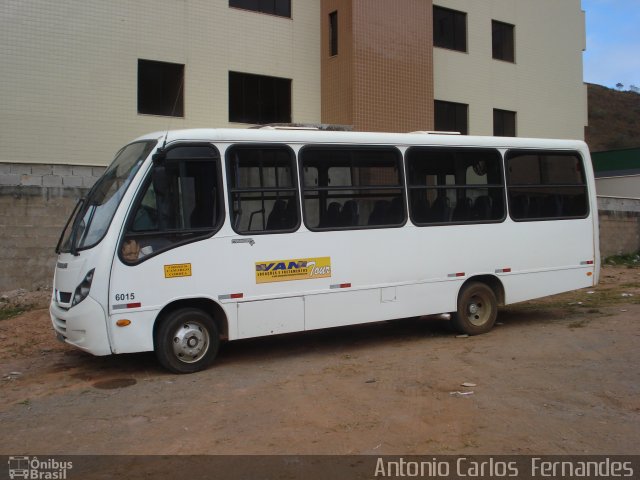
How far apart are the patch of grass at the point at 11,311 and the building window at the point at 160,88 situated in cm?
567

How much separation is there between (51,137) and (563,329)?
11.2m

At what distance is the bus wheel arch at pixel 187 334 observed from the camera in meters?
A: 7.23

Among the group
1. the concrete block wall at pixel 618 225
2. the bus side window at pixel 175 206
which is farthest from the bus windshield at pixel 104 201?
the concrete block wall at pixel 618 225

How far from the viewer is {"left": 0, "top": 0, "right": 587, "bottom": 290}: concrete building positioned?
1329 cm

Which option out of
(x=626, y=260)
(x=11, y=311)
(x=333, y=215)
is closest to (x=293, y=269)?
(x=333, y=215)

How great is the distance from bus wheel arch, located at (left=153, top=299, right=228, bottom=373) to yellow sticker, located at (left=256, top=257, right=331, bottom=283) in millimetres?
701

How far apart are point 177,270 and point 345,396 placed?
2.46m

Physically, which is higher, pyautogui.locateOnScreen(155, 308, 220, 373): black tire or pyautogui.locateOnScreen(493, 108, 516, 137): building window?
pyautogui.locateOnScreen(493, 108, 516, 137): building window

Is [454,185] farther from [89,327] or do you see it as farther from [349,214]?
[89,327]

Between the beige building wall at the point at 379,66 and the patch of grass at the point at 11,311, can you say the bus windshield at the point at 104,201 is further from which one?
the beige building wall at the point at 379,66

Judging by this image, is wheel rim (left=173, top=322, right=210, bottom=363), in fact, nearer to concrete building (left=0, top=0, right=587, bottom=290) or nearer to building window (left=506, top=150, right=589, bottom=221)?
building window (left=506, top=150, right=589, bottom=221)

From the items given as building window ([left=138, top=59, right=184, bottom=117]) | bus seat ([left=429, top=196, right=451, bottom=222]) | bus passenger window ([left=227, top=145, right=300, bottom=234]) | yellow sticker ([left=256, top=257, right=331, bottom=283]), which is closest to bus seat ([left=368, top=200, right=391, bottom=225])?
bus seat ([left=429, top=196, right=451, bottom=222])

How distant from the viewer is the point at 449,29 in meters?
20.2

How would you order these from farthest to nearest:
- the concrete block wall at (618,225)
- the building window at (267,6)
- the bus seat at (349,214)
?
the concrete block wall at (618,225) → the building window at (267,6) → the bus seat at (349,214)
